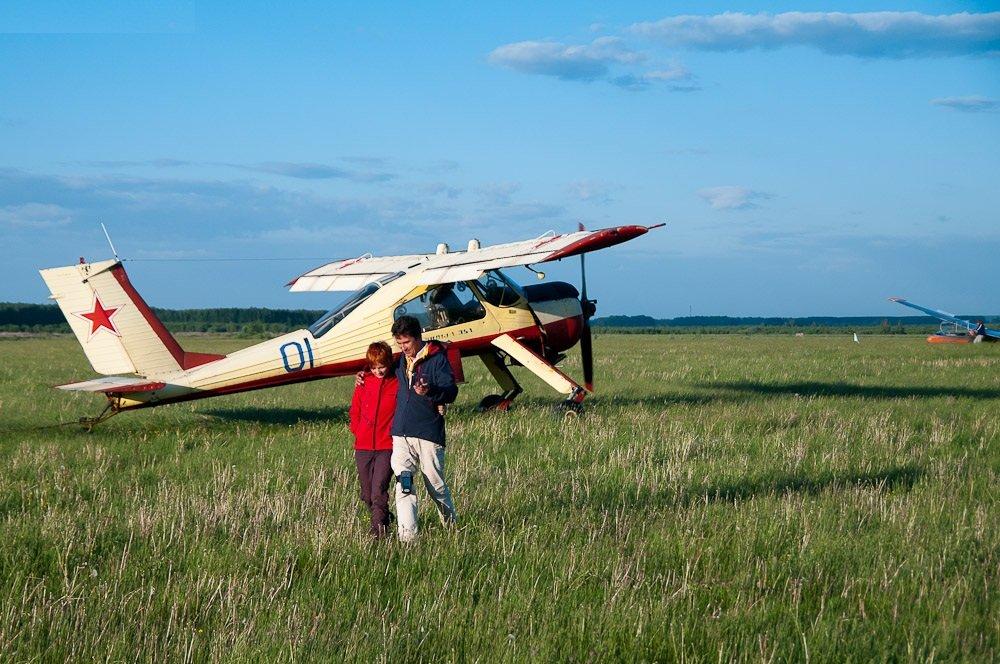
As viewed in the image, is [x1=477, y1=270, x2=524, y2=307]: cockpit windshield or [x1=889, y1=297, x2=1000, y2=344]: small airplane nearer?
[x1=477, y1=270, x2=524, y2=307]: cockpit windshield

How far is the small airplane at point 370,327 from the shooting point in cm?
1230

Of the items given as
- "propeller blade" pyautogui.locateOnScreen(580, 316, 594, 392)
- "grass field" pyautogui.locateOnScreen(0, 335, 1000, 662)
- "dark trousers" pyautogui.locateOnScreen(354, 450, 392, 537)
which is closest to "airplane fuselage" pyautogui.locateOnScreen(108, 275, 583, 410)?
"propeller blade" pyautogui.locateOnScreen(580, 316, 594, 392)

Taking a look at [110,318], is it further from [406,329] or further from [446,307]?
[406,329]

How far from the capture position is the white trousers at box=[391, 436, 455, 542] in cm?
638

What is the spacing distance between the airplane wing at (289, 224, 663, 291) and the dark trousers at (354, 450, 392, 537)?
671cm

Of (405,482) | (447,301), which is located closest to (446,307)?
(447,301)

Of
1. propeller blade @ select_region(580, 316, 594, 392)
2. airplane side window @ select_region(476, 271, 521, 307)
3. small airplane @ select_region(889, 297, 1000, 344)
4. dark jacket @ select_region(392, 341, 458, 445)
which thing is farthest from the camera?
small airplane @ select_region(889, 297, 1000, 344)

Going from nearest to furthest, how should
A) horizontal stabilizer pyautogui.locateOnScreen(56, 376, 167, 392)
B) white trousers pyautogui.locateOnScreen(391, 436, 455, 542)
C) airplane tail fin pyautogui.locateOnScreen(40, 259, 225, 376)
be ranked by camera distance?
white trousers pyautogui.locateOnScreen(391, 436, 455, 542) → horizontal stabilizer pyautogui.locateOnScreen(56, 376, 167, 392) → airplane tail fin pyautogui.locateOnScreen(40, 259, 225, 376)

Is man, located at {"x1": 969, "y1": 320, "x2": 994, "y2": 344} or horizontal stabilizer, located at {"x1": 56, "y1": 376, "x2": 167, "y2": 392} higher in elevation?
horizontal stabilizer, located at {"x1": 56, "y1": 376, "x2": 167, "y2": 392}

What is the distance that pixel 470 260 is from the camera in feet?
46.6

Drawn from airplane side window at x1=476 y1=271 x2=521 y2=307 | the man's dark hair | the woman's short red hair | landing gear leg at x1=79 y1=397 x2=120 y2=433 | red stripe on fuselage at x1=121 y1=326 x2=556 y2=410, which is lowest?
landing gear leg at x1=79 y1=397 x2=120 y2=433

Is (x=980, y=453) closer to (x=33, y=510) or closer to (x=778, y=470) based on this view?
(x=778, y=470)

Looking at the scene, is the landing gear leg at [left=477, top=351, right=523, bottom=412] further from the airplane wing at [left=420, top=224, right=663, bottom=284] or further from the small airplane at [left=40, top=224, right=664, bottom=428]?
the airplane wing at [left=420, top=224, right=663, bottom=284]

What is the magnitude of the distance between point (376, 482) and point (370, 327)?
7.08 m
